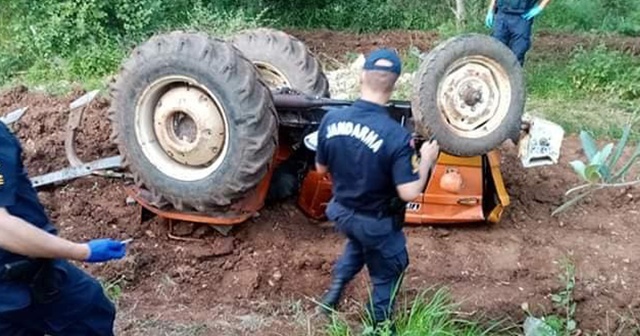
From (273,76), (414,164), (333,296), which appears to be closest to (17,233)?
(414,164)

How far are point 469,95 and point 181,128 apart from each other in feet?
5.49

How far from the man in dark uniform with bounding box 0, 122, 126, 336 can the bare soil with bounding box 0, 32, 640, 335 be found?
0.98 meters

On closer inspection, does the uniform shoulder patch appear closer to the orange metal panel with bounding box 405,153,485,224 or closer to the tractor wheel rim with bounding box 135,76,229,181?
the orange metal panel with bounding box 405,153,485,224

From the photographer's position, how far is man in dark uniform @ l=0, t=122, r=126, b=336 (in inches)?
113

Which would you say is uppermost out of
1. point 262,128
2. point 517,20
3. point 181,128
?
point 262,128

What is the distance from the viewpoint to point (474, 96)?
16.0ft

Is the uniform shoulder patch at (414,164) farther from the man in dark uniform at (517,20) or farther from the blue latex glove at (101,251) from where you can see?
the man in dark uniform at (517,20)

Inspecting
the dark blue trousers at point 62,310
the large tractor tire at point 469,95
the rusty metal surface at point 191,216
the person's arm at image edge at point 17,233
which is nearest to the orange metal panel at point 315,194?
the rusty metal surface at point 191,216

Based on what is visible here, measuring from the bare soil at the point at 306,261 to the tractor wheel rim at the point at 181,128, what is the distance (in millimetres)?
498

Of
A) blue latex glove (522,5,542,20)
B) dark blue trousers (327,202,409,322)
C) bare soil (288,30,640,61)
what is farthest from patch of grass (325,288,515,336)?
bare soil (288,30,640,61)

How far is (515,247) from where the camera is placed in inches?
213

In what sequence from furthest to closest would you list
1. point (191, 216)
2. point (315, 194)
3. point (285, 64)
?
point (285, 64), point (315, 194), point (191, 216)

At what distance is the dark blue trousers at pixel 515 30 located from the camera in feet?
27.7

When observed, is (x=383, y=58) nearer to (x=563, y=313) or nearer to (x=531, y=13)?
(x=563, y=313)
